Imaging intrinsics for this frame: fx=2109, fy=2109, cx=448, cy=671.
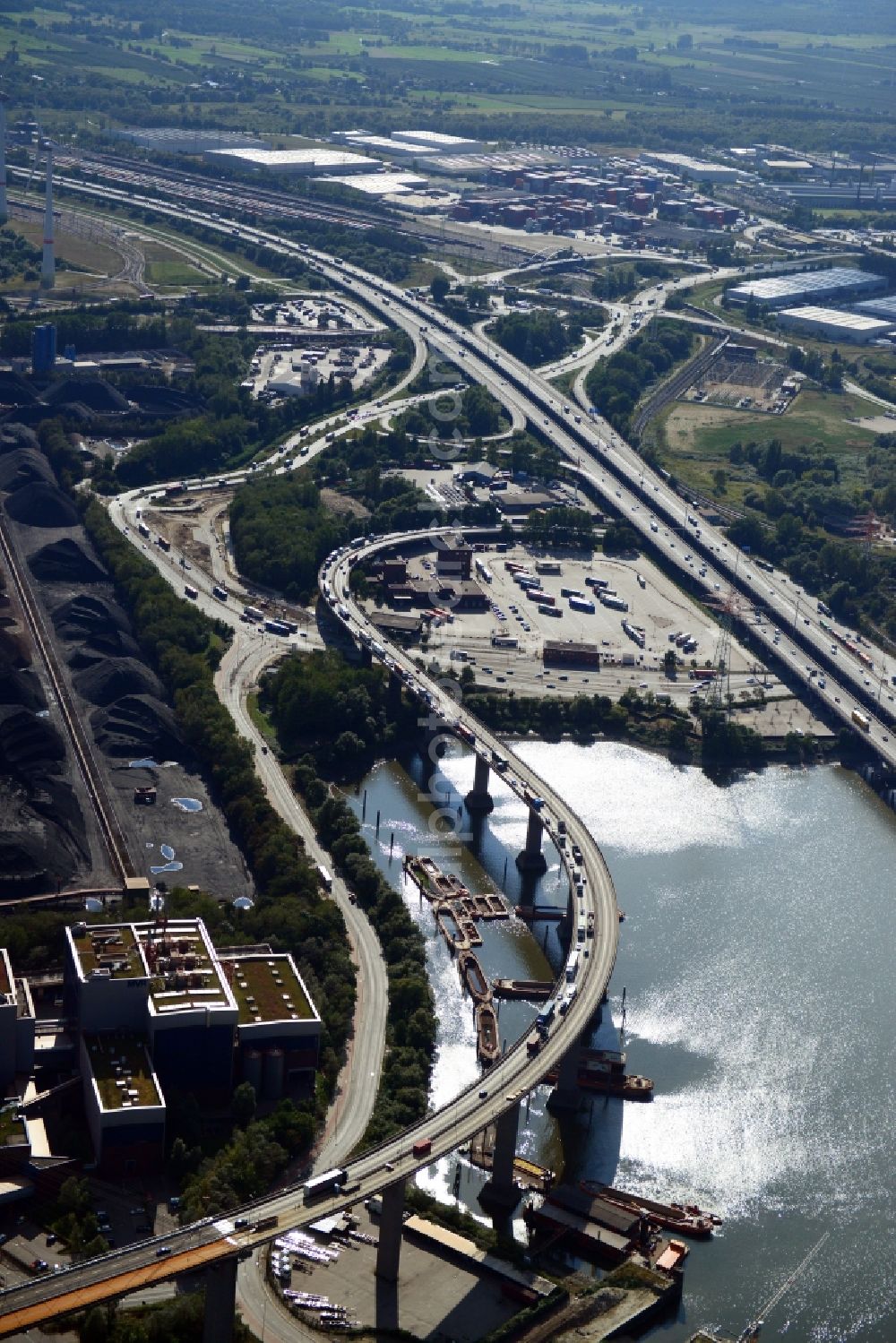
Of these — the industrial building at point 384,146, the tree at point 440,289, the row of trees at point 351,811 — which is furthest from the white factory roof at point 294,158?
the row of trees at point 351,811

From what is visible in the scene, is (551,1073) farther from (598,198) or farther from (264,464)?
(598,198)

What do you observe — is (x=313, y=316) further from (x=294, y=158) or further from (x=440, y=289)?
(x=294, y=158)

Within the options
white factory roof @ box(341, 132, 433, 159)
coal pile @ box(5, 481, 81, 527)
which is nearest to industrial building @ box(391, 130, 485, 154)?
white factory roof @ box(341, 132, 433, 159)

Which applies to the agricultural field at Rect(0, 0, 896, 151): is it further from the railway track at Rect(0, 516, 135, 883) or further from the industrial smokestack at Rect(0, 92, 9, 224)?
the railway track at Rect(0, 516, 135, 883)

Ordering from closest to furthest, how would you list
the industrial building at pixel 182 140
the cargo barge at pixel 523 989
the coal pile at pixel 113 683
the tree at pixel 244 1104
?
the tree at pixel 244 1104 < the cargo barge at pixel 523 989 < the coal pile at pixel 113 683 < the industrial building at pixel 182 140

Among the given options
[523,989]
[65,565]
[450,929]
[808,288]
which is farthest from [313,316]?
[523,989]

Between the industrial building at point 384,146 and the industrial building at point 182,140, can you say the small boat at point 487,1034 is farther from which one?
the industrial building at point 384,146

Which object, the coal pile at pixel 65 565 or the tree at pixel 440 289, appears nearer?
the coal pile at pixel 65 565
